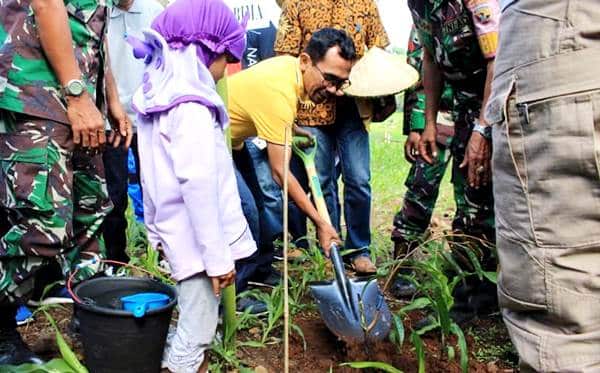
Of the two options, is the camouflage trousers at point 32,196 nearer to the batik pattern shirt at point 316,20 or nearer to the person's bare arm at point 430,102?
the person's bare arm at point 430,102

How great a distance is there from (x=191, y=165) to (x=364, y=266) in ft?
5.96

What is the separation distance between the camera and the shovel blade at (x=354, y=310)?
7.95ft

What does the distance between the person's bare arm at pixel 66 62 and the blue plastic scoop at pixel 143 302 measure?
570 millimetres

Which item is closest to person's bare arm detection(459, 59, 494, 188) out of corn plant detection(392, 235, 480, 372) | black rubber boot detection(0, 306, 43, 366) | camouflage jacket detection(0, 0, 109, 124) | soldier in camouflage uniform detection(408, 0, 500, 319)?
soldier in camouflage uniform detection(408, 0, 500, 319)

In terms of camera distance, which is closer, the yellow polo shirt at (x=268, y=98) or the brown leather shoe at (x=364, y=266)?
the yellow polo shirt at (x=268, y=98)

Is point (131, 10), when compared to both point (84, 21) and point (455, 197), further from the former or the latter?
point (455, 197)

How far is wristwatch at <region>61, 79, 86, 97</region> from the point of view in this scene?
2.18 m

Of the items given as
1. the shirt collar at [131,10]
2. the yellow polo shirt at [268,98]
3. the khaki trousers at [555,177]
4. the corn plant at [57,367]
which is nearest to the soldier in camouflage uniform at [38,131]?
the corn plant at [57,367]

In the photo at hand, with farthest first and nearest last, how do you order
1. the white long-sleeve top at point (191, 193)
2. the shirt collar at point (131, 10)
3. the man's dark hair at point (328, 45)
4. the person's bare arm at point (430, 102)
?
the shirt collar at point (131, 10) < the person's bare arm at point (430, 102) < the man's dark hair at point (328, 45) < the white long-sleeve top at point (191, 193)

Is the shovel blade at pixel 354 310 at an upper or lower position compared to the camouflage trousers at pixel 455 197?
lower

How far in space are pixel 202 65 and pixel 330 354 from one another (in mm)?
1236

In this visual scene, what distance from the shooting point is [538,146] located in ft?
4.72

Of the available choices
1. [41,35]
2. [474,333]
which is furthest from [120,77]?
[474,333]

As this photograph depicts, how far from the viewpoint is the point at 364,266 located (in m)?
3.55
